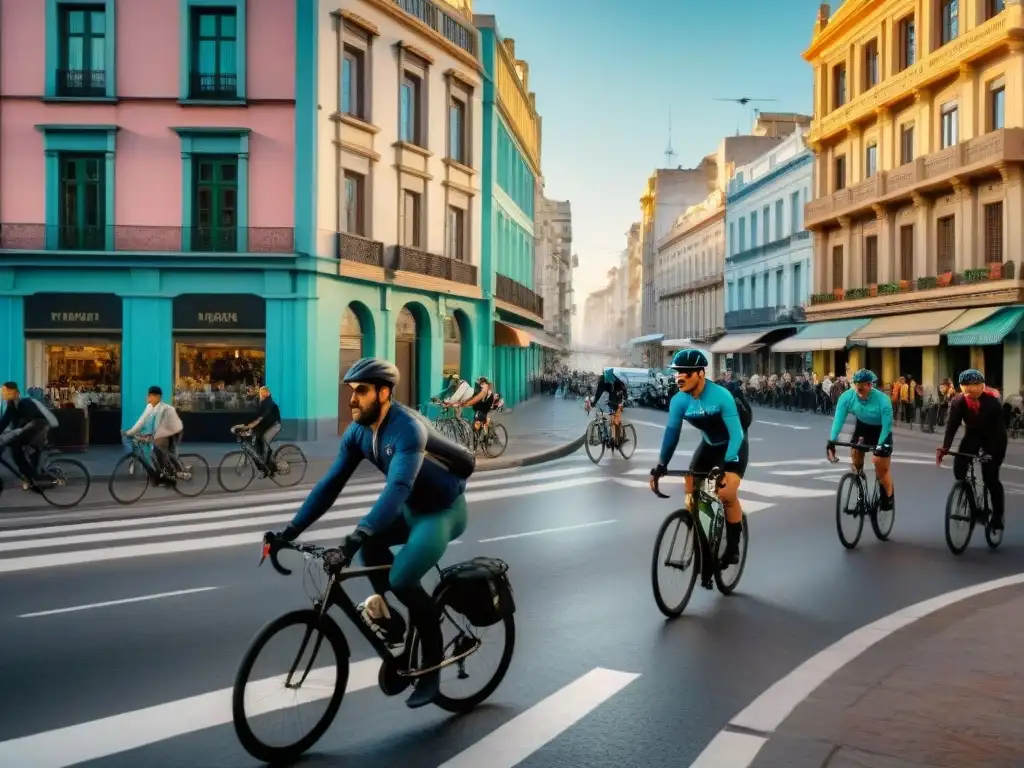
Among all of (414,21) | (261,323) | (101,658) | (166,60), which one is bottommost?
(101,658)

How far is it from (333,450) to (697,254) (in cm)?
5607

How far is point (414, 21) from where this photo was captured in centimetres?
2906

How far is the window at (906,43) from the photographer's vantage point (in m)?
38.0

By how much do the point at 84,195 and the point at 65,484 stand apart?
44.1ft

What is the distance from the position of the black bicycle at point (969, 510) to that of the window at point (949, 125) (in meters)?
28.0

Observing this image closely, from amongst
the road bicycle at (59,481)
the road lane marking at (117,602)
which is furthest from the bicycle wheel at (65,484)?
the road lane marking at (117,602)

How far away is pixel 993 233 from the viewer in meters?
33.1

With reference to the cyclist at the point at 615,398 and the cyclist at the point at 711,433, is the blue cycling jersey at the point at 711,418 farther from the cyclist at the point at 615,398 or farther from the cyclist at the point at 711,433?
the cyclist at the point at 615,398

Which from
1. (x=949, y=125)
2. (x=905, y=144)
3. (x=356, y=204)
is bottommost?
(x=356, y=204)

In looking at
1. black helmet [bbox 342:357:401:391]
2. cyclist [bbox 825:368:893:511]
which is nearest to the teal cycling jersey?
cyclist [bbox 825:368:893:511]

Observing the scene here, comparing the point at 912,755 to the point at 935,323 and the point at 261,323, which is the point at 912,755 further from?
the point at 935,323

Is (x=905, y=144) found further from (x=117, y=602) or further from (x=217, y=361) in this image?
(x=117, y=602)

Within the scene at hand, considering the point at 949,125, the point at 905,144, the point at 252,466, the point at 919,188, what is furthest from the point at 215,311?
the point at 905,144

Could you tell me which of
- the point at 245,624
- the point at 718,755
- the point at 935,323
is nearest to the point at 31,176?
the point at 245,624
